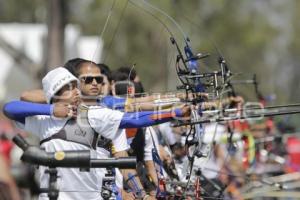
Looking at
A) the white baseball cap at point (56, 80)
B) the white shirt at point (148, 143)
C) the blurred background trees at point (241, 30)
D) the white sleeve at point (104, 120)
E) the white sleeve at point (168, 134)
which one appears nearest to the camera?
the white sleeve at point (104, 120)

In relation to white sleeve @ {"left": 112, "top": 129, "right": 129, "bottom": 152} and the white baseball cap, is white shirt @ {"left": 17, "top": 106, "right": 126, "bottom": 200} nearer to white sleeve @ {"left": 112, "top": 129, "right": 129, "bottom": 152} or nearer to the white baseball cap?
white sleeve @ {"left": 112, "top": 129, "right": 129, "bottom": 152}

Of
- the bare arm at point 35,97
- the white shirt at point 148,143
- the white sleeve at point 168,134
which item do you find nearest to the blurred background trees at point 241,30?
the white sleeve at point 168,134

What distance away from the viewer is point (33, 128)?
6793 millimetres

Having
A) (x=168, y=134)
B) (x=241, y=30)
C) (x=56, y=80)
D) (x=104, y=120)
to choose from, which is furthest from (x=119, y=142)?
(x=241, y=30)

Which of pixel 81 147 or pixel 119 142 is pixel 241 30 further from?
pixel 81 147

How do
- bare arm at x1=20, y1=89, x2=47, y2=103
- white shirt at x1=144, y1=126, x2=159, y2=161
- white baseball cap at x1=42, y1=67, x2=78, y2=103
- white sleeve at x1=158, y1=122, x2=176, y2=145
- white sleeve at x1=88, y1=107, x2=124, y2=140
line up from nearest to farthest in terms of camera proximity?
white sleeve at x1=88, y1=107, x2=124, y2=140 < white baseball cap at x1=42, y1=67, x2=78, y2=103 < bare arm at x1=20, y1=89, x2=47, y2=103 < white shirt at x1=144, y1=126, x2=159, y2=161 < white sleeve at x1=158, y1=122, x2=176, y2=145

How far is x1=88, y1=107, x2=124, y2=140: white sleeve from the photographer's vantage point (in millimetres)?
6336

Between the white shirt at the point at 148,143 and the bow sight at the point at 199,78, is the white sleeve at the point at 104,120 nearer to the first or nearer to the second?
the bow sight at the point at 199,78

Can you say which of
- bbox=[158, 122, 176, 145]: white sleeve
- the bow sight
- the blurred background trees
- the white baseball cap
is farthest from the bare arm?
the blurred background trees

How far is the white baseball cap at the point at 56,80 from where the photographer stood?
21.2ft

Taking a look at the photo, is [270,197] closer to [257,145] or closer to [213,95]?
[257,145]

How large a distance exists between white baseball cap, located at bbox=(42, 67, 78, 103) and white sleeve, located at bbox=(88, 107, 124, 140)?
0.28 metres

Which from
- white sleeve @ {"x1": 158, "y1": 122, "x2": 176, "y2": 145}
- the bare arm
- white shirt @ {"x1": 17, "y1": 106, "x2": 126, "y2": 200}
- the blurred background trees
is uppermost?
the blurred background trees

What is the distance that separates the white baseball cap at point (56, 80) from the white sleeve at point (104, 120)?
0.28m
